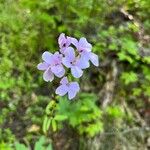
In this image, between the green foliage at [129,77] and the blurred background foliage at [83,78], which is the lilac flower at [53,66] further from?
the green foliage at [129,77]

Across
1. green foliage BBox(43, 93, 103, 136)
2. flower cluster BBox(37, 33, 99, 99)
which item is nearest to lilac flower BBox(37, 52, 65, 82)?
flower cluster BBox(37, 33, 99, 99)

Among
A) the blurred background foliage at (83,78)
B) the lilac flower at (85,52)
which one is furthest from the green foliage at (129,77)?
the lilac flower at (85,52)

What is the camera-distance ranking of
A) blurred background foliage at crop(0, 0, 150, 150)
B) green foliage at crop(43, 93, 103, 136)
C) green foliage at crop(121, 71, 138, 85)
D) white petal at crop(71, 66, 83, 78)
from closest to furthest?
white petal at crop(71, 66, 83, 78)
green foliage at crop(43, 93, 103, 136)
blurred background foliage at crop(0, 0, 150, 150)
green foliage at crop(121, 71, 138, 85)

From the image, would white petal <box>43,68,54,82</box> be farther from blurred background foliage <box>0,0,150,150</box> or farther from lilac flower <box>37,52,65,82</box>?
blurred background foliage <box>0,0,150,150</box>

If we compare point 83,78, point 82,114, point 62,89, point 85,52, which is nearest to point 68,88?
point 62,89

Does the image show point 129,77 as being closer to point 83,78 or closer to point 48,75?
point 83,78

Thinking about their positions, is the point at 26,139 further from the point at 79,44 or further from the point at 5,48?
the point at 79,44

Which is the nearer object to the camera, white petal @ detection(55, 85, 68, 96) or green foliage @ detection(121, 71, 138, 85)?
white petal @ detection(55, 85, 68, 96)
